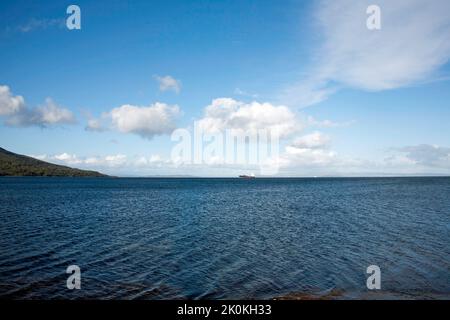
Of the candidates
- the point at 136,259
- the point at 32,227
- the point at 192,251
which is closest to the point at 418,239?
the point at 192,251

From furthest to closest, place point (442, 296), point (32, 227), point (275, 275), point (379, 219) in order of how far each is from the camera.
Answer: point (379, 219) < point (32, 227) < point (275, 275) < point (442, 296)

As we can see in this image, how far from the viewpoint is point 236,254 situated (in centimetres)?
2980

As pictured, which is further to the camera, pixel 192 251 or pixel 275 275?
pixel 192 251

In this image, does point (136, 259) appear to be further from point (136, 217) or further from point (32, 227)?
point (136, 217)

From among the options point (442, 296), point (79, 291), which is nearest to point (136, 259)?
point (79, 291)

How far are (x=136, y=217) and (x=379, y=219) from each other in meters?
35.9
